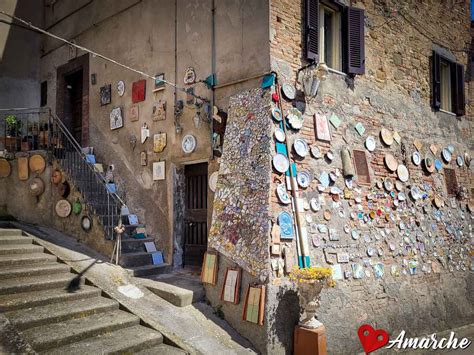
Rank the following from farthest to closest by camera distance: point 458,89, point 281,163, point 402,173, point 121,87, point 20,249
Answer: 1. point 458,89
2. point 121,87
3. point 402,173
4. point 20,249
5. point 281,163

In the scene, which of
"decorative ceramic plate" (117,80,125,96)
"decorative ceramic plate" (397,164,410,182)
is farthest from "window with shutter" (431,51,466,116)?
"decorative ceramic plate" (117,80,125,96)

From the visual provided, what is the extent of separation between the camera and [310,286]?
554cm

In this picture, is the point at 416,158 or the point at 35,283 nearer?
the point at 35,283

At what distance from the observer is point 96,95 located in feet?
31.9

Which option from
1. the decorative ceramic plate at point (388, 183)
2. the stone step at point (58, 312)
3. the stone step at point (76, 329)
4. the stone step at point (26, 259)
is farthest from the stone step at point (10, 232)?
the decorative ceramic plate at point (388, 183)

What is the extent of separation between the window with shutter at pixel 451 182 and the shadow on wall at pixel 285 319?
5.36 meters

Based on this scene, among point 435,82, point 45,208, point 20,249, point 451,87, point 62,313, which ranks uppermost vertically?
point 451,87

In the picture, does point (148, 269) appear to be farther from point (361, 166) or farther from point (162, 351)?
point (361, 166)

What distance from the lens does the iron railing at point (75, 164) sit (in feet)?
25.9

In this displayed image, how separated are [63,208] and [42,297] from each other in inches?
116

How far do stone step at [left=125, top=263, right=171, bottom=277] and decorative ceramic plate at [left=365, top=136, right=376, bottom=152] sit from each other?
13.7 ft

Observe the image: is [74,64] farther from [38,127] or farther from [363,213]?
[363,213]

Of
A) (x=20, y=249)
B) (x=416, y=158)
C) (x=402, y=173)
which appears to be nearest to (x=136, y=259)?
(x=20, y=249)

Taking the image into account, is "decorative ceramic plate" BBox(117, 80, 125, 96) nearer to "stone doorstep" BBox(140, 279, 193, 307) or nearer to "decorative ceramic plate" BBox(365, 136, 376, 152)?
"stone doorstep" BBox(140, 279, 193, 307)
